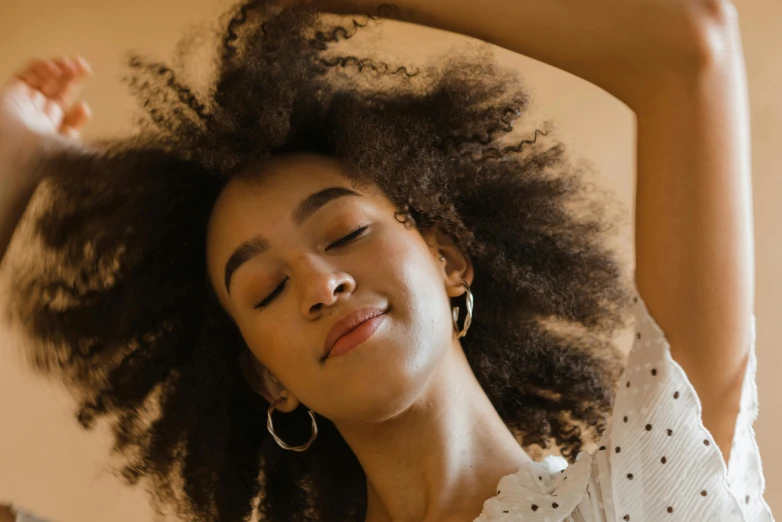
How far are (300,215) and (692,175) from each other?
520 millimetres

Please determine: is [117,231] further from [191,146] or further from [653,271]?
[653,271]

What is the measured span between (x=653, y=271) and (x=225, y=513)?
35.4 inches

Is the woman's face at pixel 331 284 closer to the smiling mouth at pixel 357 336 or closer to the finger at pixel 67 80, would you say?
the smiling mouth at pixel 357 336

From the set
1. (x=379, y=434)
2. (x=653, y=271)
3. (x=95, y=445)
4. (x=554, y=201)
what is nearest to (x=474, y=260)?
(x=554, y=201)

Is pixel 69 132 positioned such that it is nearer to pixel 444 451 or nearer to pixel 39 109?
pixel 39 109

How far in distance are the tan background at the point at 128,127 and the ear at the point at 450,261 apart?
314 mm

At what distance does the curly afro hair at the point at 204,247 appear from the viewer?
1.34 m

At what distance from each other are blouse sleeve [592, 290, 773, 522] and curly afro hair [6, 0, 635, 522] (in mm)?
408

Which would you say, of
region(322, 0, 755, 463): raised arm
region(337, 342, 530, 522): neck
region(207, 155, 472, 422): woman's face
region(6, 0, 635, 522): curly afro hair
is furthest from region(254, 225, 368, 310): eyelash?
region(322, 0, 755, 463): raised arm

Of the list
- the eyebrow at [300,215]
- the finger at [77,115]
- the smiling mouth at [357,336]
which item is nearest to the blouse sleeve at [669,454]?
the smiling mouth at [357,336]

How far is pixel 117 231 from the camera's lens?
1440mm

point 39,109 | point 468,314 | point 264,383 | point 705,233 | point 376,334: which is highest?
point 39,109

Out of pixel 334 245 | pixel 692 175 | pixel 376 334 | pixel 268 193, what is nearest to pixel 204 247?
pixel 268 193

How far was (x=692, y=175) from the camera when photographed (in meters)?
1.03
